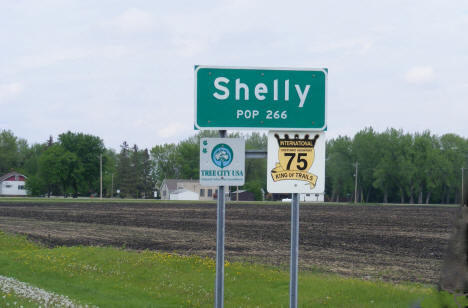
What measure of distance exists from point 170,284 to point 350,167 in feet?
418

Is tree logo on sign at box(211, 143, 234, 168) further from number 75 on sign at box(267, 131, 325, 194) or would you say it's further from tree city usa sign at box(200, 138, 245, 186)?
number 75 on sign at box(267, 131, 325, 194)

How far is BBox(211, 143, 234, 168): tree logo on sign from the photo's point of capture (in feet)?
14.8

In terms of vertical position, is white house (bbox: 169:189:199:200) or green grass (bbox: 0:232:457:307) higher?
green grass (bbox: 0:232:457:307)

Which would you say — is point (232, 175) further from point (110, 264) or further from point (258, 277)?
point (110, 264)

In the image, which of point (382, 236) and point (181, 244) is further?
point (382, 236)

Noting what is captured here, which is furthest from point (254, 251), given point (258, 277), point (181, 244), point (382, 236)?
point (382, 236)

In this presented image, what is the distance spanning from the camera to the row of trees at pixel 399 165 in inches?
5042

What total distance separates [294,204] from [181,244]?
21.1 metres

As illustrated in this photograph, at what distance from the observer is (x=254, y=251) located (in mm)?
22172

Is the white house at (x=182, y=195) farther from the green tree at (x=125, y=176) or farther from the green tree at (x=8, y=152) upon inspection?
the green tree at (x=8, y=152)

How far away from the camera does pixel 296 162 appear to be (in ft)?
14.6

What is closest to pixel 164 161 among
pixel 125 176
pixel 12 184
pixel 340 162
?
pixel 125 176

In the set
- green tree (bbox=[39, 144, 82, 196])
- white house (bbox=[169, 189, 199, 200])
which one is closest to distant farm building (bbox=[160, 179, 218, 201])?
white house (bbox=[169, 189, 199, 200])

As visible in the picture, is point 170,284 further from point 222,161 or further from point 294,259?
point 294,259
